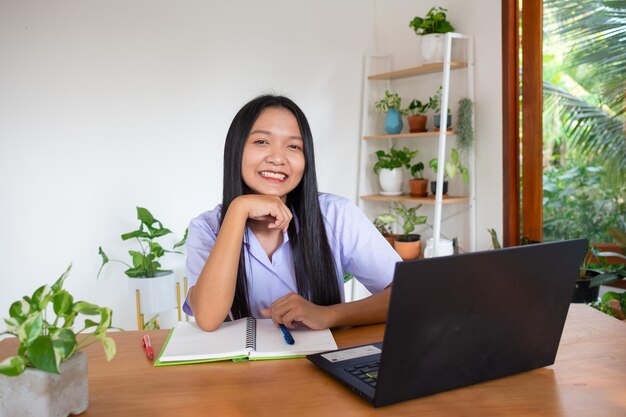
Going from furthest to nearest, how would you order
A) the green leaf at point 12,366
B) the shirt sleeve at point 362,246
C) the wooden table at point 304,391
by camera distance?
the shirt sleeve at point 362,246 → the wooden table at point 304,391 → the green leaf at point 12,366

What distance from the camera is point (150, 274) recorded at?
3016mm

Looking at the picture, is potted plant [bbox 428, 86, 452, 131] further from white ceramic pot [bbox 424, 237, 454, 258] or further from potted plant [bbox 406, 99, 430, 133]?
white ceramic pot [bbox 424, 237, 454, 258]

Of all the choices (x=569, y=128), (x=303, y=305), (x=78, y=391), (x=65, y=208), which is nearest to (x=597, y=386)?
(x=303, y=305)

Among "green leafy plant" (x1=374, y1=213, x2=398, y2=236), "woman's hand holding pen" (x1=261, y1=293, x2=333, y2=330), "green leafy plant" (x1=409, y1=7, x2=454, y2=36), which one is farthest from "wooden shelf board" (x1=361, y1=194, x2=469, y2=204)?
"woman's hand holding pen" (x1=261, y1=293, x2=333, y2=330)

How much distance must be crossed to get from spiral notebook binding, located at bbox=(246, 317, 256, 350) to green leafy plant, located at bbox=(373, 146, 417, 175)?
2.41 meters

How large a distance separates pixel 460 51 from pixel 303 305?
8.28ft

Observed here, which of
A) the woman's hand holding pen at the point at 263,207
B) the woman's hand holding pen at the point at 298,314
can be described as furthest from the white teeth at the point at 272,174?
the woman's hand holding pen at the point at 298,314

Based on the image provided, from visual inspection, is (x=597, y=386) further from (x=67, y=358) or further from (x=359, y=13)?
(x=359, y=13)

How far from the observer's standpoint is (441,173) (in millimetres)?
3197

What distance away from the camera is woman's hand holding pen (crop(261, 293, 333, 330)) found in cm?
123

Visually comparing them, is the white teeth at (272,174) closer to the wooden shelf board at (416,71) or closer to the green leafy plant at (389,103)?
the wooden shelf board at (416,71)

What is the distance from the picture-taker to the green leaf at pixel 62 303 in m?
0.81

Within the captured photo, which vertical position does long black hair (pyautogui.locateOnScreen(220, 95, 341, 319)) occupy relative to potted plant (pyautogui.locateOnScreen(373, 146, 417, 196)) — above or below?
below

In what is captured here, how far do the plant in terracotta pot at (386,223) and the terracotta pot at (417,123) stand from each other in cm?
54
